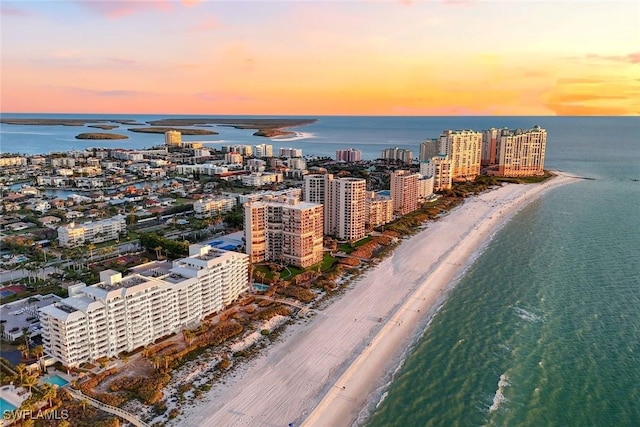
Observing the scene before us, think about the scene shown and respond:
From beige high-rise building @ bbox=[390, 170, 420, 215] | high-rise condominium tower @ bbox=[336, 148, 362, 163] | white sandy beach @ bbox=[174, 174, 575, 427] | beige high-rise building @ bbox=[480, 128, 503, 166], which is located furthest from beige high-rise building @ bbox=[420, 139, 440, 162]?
white sandy beach @ bbox=[174, 174, 575, 427]

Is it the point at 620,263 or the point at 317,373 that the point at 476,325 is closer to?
the point at 317,373

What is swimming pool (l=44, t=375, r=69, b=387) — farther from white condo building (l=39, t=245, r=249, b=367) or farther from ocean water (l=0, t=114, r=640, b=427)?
ocean water (l=0, t=114, r=640, b=427)

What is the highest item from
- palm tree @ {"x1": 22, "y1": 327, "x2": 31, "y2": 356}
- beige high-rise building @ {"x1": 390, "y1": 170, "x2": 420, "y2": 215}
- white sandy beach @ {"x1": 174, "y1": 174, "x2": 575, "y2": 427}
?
beige high-rise building @ {"x1": 390, "y1": 170, "x2": 420, "y2": 215}

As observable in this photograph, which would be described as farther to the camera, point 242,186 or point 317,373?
point 242,186

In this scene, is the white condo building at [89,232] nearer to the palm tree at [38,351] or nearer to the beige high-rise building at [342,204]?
the beige high-rise building at [342,204]

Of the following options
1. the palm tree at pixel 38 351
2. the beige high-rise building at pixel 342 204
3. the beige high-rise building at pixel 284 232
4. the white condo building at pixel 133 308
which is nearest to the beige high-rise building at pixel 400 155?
the beige high-rise building at pixel 342 204

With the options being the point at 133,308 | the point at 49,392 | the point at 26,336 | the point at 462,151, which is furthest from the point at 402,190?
the point at 49,392

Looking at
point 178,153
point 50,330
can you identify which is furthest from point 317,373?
point 178,153
